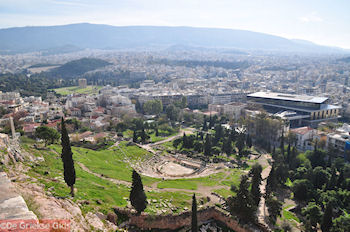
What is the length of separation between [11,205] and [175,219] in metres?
12.0

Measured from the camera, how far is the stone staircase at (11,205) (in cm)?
1297

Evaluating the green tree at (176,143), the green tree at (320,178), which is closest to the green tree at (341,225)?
the green tree at (320,178)

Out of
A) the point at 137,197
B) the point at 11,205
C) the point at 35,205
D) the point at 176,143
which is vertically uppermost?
the point at 11,205

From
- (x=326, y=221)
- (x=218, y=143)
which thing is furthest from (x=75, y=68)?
(x=326, y=221)

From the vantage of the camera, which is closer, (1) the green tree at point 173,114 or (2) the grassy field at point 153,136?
(2) the grassy field at point 153,136

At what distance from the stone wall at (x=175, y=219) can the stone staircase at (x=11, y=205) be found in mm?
7530

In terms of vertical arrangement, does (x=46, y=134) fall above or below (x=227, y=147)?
above

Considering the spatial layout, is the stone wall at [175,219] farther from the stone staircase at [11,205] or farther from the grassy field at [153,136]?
the grassy field at [153,136]

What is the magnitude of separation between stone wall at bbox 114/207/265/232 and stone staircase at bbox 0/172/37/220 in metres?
7.53

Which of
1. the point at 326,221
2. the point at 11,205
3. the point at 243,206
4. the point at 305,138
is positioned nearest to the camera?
the point at 11,205

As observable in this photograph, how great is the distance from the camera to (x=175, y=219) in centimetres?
2191

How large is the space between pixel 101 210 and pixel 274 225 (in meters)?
15.3

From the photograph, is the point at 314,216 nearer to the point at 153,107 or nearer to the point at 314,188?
the point at 314,188

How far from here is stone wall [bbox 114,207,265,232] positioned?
20.8 meters
